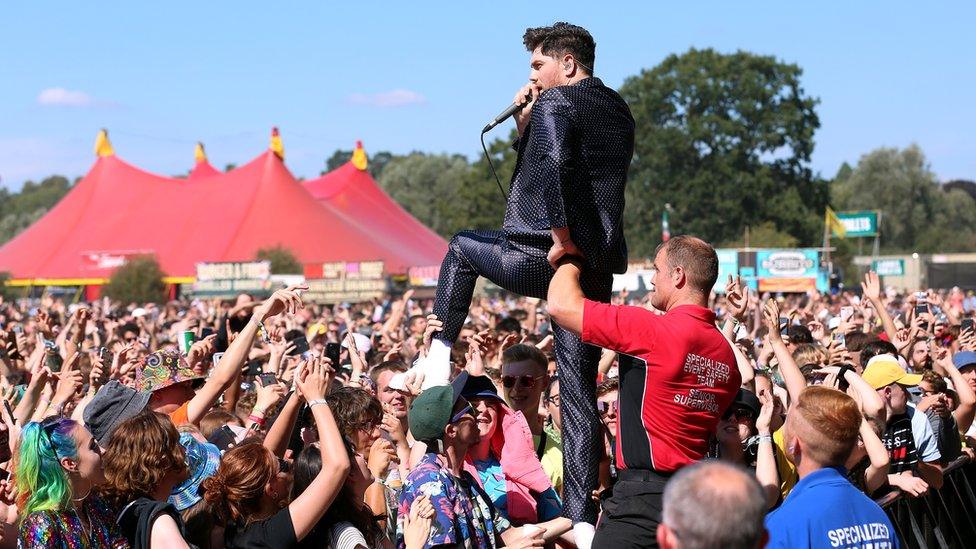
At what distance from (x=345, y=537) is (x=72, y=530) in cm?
92

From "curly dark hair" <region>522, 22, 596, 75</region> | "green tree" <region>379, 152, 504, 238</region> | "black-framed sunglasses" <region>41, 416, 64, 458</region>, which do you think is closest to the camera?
"black-framed sunglasses" <region>41, 416, 64, 458</region>

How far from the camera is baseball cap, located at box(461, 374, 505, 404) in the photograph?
495cm

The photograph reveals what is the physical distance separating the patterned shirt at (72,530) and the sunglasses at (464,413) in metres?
1.26

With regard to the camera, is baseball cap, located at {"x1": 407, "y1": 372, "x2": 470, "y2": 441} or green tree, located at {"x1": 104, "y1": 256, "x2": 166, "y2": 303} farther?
green tree, located at {"x1": 104, "y1": 256, "x2": 166, "y2": 303}

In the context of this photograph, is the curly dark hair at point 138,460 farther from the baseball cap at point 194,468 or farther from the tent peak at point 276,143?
the tent peak at point 276,143

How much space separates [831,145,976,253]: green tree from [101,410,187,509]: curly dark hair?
Answer: 286 ft

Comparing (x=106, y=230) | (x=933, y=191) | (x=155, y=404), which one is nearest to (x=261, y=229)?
(x=106, y=230)

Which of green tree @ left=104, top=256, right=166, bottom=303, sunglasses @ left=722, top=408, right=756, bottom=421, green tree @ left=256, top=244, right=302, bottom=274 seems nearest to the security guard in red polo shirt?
sunglasses @ left=722, top=408, right=756, bottom=421

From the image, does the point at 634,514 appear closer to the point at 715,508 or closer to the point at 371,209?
the point at 715,508

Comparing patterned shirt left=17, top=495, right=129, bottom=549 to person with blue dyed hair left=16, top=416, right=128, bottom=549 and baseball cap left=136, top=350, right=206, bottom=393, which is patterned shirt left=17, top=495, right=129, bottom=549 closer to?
person with blue dyed hair left=16, top=416, right=128, bottom=549

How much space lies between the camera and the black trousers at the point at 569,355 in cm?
510

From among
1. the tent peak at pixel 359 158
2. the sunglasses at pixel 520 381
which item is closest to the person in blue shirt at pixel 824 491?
the sunglasses at pixel 520 381

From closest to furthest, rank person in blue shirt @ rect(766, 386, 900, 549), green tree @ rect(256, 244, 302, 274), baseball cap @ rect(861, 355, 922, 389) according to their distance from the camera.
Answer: person in blue shirt @ rect(766, 386, 900, 549) < baseball cap @ rect(861, 355, 922, 389) < green tree @ rect(256, 244, 302, 274)

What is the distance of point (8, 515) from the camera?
475 centimetres
